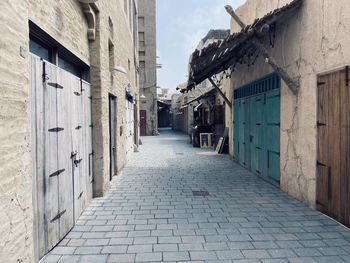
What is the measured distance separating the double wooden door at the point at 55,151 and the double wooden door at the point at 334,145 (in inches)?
167

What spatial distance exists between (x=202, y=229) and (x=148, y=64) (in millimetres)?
24352

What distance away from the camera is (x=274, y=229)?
416cm

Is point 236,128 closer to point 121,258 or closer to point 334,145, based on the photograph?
point 334,145

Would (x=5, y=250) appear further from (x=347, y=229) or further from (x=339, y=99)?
(x=339, y=99)

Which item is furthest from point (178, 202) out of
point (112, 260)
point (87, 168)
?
point (112, 260)

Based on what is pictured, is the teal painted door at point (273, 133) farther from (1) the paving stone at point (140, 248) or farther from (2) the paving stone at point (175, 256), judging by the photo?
(1) the paving stone at point (140, 248)

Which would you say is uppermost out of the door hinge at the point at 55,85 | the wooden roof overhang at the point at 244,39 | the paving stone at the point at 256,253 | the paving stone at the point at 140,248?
the wooden roof overhang at the point at 244,39

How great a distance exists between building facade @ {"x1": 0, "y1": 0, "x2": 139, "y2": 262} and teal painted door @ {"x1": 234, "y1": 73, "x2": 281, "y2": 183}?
4102 mm

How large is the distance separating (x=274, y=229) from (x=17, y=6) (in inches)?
170

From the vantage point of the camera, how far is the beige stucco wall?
441 cm

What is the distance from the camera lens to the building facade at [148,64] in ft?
86.9

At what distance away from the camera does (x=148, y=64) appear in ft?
88.3

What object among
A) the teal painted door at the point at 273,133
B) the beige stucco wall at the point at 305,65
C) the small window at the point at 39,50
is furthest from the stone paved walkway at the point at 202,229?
the small window at the point at 39,50

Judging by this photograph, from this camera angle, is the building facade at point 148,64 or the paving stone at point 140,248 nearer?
the paving stone at point 140,248
